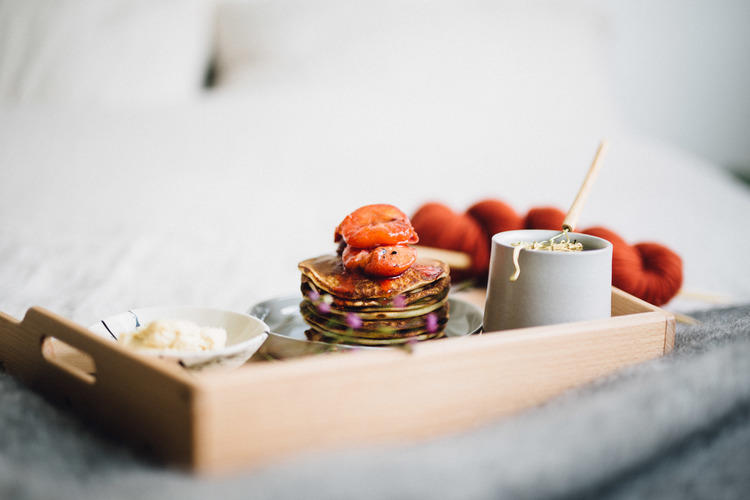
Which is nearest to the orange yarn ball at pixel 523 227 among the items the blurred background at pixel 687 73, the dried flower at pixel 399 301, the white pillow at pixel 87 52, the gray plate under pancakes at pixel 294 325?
the gray plate under pancakes at pixel 294 325

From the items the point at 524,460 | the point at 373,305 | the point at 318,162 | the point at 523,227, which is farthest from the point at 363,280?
the point at 318,162

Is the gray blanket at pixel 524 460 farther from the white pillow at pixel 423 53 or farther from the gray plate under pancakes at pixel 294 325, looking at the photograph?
the white pillow at pixel 423 53

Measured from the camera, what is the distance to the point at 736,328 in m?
0.61

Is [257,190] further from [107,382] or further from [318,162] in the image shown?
[107,382]

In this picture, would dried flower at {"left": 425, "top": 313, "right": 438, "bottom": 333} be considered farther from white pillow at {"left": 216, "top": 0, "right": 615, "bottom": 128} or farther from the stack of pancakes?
white pillow at {"left": 216, "top": 0, "right": 615, "bottom": 128}

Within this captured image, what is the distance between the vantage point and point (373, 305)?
57 centimetres

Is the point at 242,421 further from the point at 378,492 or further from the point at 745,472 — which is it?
the point at 745,472

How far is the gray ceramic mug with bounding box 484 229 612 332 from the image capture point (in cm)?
55

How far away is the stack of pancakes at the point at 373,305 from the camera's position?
565mm

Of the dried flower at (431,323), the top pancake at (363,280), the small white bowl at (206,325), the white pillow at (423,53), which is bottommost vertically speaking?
the dried flower at (431,323)

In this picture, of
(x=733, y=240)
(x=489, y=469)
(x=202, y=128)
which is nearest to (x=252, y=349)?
(x=489, y=469)

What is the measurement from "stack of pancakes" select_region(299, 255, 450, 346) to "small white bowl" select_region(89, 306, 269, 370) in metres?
0.07

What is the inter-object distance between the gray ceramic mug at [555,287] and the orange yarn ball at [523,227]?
0.20 m

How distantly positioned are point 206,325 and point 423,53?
1272 millimetres
